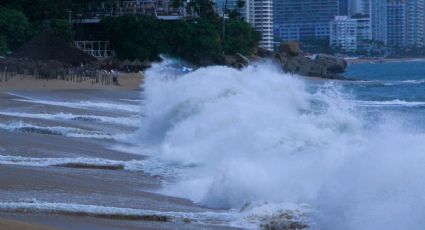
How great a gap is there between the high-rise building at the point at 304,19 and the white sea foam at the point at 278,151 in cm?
13808

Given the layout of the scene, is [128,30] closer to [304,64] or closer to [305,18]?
[304,64]

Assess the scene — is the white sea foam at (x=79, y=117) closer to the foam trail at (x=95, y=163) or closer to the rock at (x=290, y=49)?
the foam trail at (x=95, y=163)

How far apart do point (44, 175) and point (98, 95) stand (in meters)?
25.3

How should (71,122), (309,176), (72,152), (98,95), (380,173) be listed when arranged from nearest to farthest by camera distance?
(380,173) < (309,176) < (72,152) < (71,122) < (98,95)

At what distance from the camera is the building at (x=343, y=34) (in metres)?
161

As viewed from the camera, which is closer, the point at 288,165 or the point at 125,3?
the point at 288,165

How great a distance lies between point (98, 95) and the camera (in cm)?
3831

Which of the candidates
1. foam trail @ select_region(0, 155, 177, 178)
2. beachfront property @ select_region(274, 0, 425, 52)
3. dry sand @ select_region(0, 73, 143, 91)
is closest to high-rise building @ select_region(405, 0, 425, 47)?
beachfront property @ select_region(274, 0, 425, 52)

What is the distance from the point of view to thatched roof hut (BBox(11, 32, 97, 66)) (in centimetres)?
5200

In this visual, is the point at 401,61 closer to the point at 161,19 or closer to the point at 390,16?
the point at 390,16

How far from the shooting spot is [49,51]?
52969 mm

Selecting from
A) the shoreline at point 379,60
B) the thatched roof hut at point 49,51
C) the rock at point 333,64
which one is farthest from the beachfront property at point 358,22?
the thatched roof hut at point 49,51

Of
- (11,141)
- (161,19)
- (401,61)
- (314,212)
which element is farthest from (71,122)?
(401,61)

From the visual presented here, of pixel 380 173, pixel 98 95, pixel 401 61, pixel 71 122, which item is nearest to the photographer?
pixel 380 173
